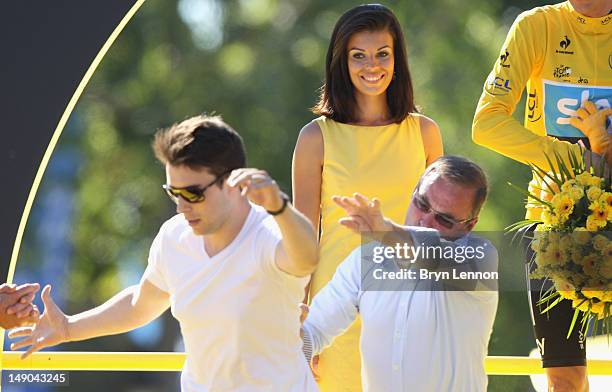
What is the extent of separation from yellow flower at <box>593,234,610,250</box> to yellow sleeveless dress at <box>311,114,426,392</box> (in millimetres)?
751

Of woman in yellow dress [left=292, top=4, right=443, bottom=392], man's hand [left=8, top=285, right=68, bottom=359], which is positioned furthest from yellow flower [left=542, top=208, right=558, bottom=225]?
man's hand [left=8, top=285, right=68, bottom=359]

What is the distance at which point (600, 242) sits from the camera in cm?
444

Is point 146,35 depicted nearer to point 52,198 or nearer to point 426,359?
point 52,198

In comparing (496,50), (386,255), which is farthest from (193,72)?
(386,255)

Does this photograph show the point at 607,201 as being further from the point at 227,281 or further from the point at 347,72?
the point at 227,281

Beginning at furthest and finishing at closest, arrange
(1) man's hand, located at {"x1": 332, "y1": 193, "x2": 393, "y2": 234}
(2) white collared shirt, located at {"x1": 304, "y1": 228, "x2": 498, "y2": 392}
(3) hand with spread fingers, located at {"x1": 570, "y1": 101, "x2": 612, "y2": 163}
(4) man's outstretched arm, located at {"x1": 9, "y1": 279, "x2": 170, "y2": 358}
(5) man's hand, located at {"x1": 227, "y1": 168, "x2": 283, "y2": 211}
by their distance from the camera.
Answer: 1. (3) hand with spread fingers, located at {"x1": 570, "y1": 101, "x2": 612, "y2": 163}
2. (4) man's outstretched arm, located at {"x1": 9, "y1": 279, "x2": 170, "y2": 358}
3. (2) white collared shirt, located at {"x1": 304, "y1": 228, "x2": 498, "y2": 392}
4. (1) man's hand, located at {"x1": 332, "y1": 193, "x2": 393, "y2": 234}
5. (5) man's hand, located at {"x1": 227, "y1": 168, "x2": 283, "y2": 211}

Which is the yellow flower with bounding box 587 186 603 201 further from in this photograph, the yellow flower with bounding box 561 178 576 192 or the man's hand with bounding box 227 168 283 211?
the man's hand with bounding box 227 168 283 211

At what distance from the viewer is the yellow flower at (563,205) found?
4484 millimetres

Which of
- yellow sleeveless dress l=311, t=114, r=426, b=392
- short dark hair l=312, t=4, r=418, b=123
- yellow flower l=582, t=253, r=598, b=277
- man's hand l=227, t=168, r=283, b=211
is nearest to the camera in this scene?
man's hand l=227, t=168, r=283, b=211

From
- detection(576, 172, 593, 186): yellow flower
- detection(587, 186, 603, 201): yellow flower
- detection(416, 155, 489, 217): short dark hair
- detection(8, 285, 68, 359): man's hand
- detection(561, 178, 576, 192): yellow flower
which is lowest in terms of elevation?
detection(8, 285, 68, 359): man's hand

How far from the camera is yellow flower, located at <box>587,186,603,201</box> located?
4.45 metres

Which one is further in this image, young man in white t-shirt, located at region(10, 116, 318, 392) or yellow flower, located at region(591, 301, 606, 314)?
yellow flower, located at region(591, 301, 606, 314)

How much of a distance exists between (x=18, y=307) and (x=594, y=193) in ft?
6.13

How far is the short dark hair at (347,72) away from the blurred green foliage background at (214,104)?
935cm
